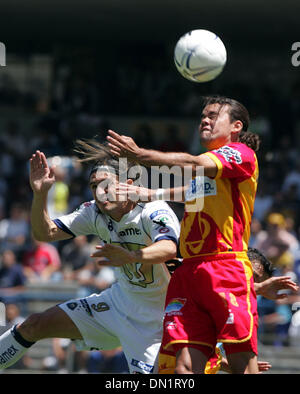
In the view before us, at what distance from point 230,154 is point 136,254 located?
97 centimetres

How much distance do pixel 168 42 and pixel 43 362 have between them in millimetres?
10394

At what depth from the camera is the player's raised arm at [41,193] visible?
20.5ft

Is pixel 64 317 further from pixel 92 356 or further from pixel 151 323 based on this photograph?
pixel 92 356

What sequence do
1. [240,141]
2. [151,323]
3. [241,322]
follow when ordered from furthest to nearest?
1. [151,323]
2. [240,141]
3. [241,322]

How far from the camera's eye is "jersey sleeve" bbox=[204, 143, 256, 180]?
5465 millimetres

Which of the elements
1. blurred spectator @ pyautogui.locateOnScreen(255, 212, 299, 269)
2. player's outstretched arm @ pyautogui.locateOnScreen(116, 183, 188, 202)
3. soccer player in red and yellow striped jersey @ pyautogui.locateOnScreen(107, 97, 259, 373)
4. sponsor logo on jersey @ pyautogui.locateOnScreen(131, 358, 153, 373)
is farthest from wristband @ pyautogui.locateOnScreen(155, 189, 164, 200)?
blurred spectator @ pyautogui.locateOnScreen(255, 212, 299, 269)

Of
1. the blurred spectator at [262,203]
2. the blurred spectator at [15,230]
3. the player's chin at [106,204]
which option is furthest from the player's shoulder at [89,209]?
the blurred spectator at [262,203]

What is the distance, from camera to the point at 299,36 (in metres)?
19.2

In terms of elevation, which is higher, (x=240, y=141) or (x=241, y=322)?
(x=240, y=141)

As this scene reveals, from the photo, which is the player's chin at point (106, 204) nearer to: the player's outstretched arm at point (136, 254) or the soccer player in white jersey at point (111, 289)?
the soccer player in white jersey at point (111, 289)

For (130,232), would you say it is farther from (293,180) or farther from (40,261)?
(293,180)

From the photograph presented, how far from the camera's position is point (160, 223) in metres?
6.04
